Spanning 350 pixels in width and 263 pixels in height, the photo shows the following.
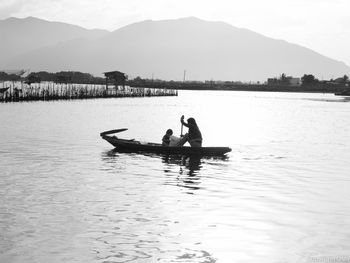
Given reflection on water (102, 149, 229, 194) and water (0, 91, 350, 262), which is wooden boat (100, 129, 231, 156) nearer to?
reflection on water (102, 149, 229, 194)

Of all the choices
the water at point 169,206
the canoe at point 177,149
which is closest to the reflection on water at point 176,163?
the water at point 169,206

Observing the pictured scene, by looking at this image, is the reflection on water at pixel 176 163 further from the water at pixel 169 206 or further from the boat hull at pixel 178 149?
the boat hull at pixel 178 149

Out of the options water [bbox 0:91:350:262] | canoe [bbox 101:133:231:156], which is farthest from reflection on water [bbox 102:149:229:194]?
canoe [bbox 101:133:231:156]

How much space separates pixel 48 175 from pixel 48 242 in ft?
26.0

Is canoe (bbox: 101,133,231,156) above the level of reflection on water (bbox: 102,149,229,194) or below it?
above

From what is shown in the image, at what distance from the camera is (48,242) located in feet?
32.9

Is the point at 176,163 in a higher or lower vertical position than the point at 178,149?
lower

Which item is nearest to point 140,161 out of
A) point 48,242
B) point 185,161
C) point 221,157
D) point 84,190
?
point 185,161

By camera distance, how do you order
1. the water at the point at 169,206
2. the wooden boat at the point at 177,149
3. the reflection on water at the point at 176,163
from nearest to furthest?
the water at the point at 169,206 < the reflection on water at the point at 176,163 < the wooden boat at the point at 177,149

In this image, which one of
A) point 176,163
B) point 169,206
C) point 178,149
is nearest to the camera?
point 169,206

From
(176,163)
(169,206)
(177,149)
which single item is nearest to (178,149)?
(177,149)

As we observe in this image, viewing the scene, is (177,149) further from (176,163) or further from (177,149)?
(176,163)

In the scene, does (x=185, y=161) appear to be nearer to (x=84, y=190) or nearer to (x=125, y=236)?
(x=84, y=190)

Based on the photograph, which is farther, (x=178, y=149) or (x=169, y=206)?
(x=178, y=149)
